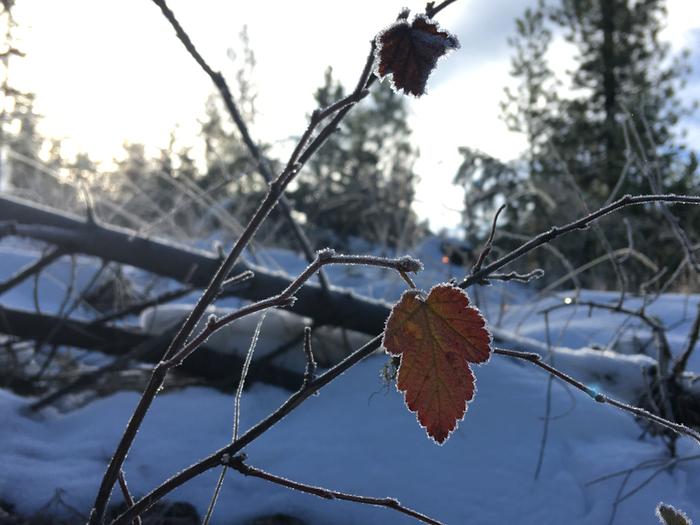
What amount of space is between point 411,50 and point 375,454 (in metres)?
1.16

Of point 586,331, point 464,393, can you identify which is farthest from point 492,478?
point 586,331

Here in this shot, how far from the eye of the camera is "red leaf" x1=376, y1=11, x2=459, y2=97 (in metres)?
0.55

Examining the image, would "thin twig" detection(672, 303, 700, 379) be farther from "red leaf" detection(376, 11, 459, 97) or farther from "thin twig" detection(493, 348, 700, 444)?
"red leaf" detection(376, 11, 459, 97)

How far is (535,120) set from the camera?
13742 mm

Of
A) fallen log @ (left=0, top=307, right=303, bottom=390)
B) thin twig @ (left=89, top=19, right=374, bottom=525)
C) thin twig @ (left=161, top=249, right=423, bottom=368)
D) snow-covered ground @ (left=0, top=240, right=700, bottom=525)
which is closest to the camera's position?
thin twig @ (left=161, top=249, right=423, bottom=368)

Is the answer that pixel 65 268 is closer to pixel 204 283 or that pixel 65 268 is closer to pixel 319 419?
pixel 204 283

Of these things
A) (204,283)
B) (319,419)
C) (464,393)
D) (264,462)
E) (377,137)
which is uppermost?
(377,137)

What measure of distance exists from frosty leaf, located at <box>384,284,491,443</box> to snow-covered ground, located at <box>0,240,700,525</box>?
55 centimetres

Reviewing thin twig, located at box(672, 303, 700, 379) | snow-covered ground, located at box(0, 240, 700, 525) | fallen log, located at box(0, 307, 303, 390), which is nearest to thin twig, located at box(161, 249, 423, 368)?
snow-covered ground, located at box(0, 240, 700, 525)

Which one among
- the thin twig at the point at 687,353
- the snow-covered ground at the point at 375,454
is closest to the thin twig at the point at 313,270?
the snow-covered ground at the point at 375,454

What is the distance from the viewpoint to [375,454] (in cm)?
149

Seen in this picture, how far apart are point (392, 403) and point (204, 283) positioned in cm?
75

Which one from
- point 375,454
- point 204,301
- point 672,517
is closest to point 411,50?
point 204,301

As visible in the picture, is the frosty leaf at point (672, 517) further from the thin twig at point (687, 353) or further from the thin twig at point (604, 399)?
the thin twig at point (687, 353)
